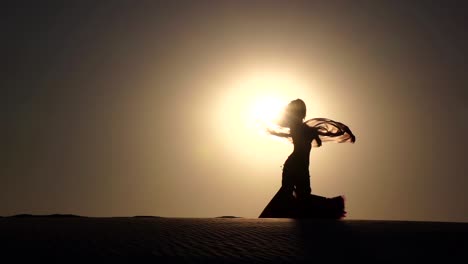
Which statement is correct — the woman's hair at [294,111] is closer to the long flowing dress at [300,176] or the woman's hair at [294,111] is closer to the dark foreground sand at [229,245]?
the long flowing dress at [300,176]

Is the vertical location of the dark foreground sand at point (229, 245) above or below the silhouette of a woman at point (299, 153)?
below

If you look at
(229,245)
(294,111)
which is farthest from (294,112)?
(229,245)

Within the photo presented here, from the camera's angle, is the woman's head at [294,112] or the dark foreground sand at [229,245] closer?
the dark foreground sand at [229,245]

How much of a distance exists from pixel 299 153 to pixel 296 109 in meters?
0.91

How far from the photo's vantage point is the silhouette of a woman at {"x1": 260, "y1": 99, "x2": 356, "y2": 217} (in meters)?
10.1

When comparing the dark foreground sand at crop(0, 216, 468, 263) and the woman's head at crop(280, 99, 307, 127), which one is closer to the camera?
the dark foreground sand at crop(0, 216, 468, 263)

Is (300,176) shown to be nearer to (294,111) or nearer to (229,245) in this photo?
(294,111)

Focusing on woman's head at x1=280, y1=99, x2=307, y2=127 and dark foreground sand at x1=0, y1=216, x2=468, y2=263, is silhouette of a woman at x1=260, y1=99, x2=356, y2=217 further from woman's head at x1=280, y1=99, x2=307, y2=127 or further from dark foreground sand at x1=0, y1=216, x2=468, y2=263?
dark foreground sand at x1=0, y1=216, x2=468, y2=263

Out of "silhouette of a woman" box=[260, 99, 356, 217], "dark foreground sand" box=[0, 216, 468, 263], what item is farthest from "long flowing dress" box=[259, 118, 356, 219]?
"dark foreground sand" box=[0, 216, 468, 263]

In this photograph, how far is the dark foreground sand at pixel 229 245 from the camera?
8.35 ft

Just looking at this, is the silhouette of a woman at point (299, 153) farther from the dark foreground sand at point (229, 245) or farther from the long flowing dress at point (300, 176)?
the dark foreground sand at point (229, 245)

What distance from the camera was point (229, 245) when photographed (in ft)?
9.96

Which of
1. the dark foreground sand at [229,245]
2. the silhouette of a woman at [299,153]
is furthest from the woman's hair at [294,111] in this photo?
the dark foreground sand at [229,245]

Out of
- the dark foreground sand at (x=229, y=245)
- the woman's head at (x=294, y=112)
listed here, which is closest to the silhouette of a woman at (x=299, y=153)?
the woman's head at (x=294, y=112)
